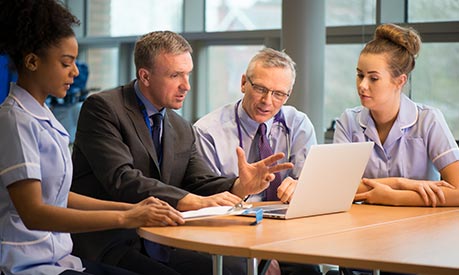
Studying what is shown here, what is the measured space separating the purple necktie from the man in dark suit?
30cm

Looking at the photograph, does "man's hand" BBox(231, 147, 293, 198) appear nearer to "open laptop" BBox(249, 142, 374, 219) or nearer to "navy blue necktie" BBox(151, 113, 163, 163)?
"open laptop" BBox(249, 142, 374, 219)

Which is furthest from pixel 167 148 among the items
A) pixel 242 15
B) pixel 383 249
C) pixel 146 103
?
pixel 242 15

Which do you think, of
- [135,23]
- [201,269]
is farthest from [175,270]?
[135,23]

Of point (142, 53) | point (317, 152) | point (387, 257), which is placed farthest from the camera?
point (142, 53)

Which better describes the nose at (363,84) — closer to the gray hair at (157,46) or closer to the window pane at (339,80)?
the gray hair at (157,46)

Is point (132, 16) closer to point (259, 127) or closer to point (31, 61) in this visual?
point (259, 127)

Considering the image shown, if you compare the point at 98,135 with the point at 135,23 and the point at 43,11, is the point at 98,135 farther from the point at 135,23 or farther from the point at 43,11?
the point at 135,23

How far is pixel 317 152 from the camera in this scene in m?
2.71

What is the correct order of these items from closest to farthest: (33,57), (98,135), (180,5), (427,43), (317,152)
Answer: (33,57), (317,152), (98,135), (427,43), (180,5)

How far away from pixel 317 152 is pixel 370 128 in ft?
2.92

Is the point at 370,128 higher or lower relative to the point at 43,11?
lower

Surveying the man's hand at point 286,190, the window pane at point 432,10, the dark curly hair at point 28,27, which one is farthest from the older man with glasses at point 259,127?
the window pane at point 432,10

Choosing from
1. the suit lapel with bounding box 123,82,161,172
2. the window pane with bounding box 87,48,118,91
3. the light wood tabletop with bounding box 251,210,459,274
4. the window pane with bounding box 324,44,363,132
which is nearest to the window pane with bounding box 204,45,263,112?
the window pane with bounding box 324,44,363,132

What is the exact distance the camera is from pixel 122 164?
2965mm
